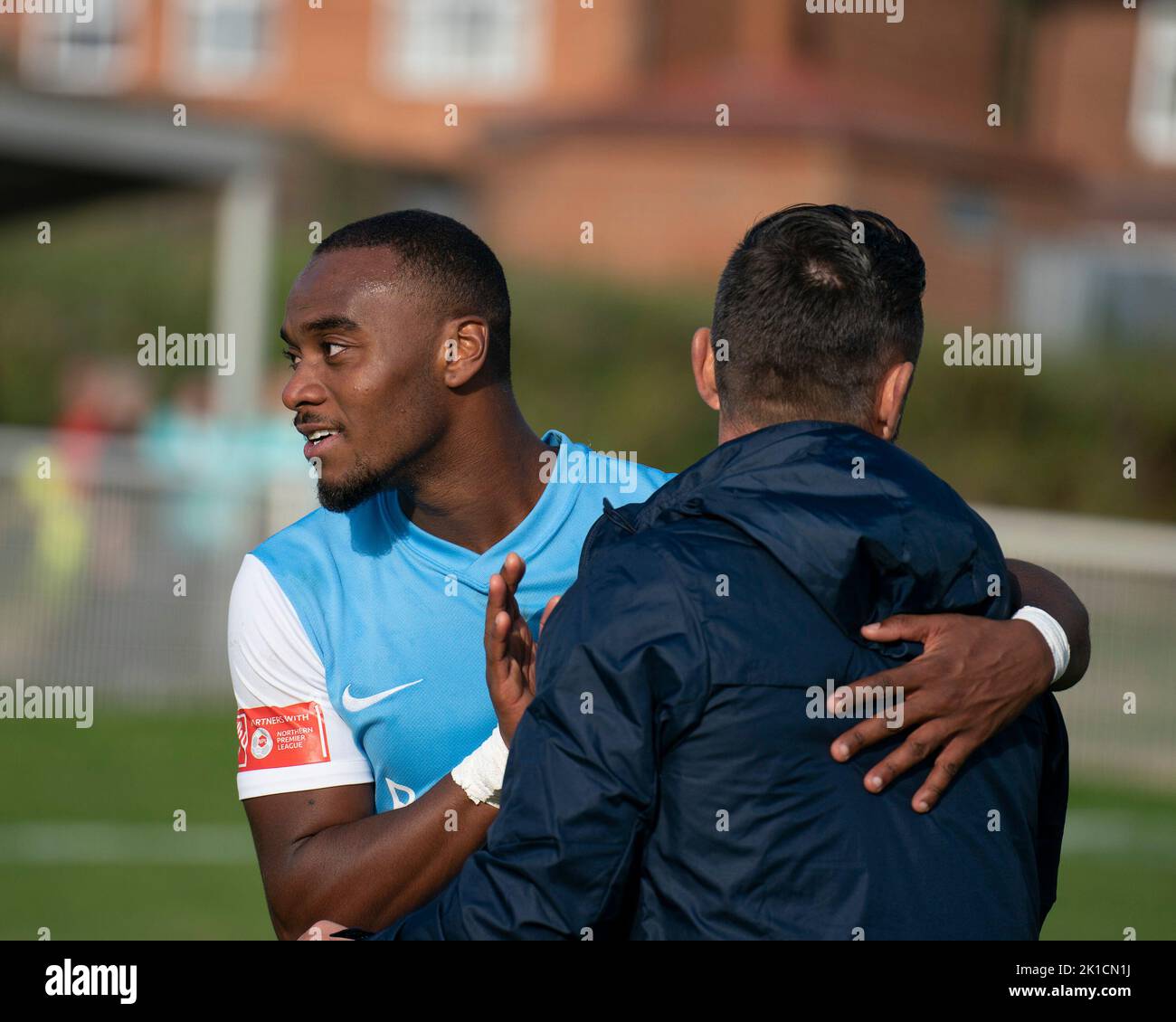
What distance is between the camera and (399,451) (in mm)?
3586

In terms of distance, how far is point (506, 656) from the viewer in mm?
3002

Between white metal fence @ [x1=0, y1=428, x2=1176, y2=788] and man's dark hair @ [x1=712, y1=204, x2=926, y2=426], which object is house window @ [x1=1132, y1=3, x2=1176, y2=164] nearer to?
white metal fence @ [x1=0, y1=428, x2=1176, y2=788]

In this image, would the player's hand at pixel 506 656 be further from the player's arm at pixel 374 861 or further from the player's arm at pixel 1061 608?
the player's arm at pixel 1061 608

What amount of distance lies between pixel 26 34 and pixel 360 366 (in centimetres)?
3253

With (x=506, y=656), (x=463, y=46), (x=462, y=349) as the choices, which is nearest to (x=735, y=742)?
(x=506, y=656)

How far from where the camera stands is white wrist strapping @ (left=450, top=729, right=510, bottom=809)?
308cm

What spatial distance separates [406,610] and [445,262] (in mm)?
753

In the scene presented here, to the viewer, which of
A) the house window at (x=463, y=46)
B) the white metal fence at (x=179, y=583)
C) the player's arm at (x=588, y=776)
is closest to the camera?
the player's arm at (x=588, y=776)

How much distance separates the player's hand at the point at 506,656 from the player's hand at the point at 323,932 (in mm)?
441

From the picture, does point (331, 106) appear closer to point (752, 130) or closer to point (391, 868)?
point (752, 130)

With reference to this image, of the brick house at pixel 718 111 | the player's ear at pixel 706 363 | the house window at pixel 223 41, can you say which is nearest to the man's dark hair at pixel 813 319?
the player's ear at pixel 706 363

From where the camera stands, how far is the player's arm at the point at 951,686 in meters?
2.62

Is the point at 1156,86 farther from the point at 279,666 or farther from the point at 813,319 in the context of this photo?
the point at 813,319

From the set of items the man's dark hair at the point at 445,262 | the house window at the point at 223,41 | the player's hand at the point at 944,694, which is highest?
the house window at the point at 223,41
